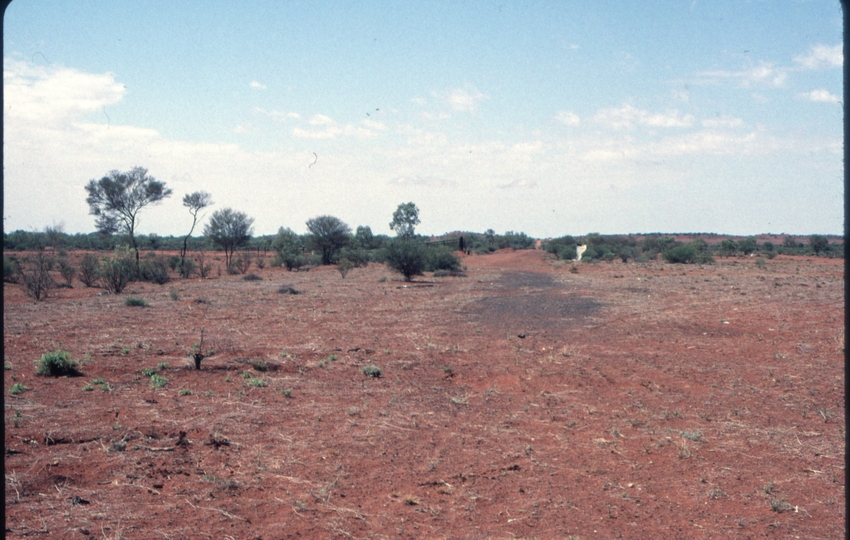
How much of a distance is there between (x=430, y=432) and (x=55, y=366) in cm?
674

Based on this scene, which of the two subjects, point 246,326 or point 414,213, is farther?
point 414,213

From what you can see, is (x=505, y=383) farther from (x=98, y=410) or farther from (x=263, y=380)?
(x=98, y=410)

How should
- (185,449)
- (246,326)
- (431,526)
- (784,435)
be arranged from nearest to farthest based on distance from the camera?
(431,526) → (185,449) → (784,435) → (246,326)

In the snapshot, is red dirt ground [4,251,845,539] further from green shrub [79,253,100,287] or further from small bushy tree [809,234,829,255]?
small bushy tree [809,234,829,255]

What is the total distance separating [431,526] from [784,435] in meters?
5.26

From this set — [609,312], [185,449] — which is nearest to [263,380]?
[185,449]

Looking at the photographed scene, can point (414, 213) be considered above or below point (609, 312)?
above

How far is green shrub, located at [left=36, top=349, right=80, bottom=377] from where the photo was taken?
33.3 ft

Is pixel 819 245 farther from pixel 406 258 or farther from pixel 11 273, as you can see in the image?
pixel 11 273

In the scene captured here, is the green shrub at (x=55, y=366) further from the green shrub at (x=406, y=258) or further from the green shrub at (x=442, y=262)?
the green shrub at (x=442, y=262)

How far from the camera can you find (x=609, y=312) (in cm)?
1977

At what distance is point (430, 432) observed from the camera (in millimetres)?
7848

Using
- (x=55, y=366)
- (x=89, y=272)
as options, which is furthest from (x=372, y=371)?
(x=89, y=272)

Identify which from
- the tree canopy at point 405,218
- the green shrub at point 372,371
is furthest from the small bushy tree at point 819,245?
the green shrub at point 372,371
